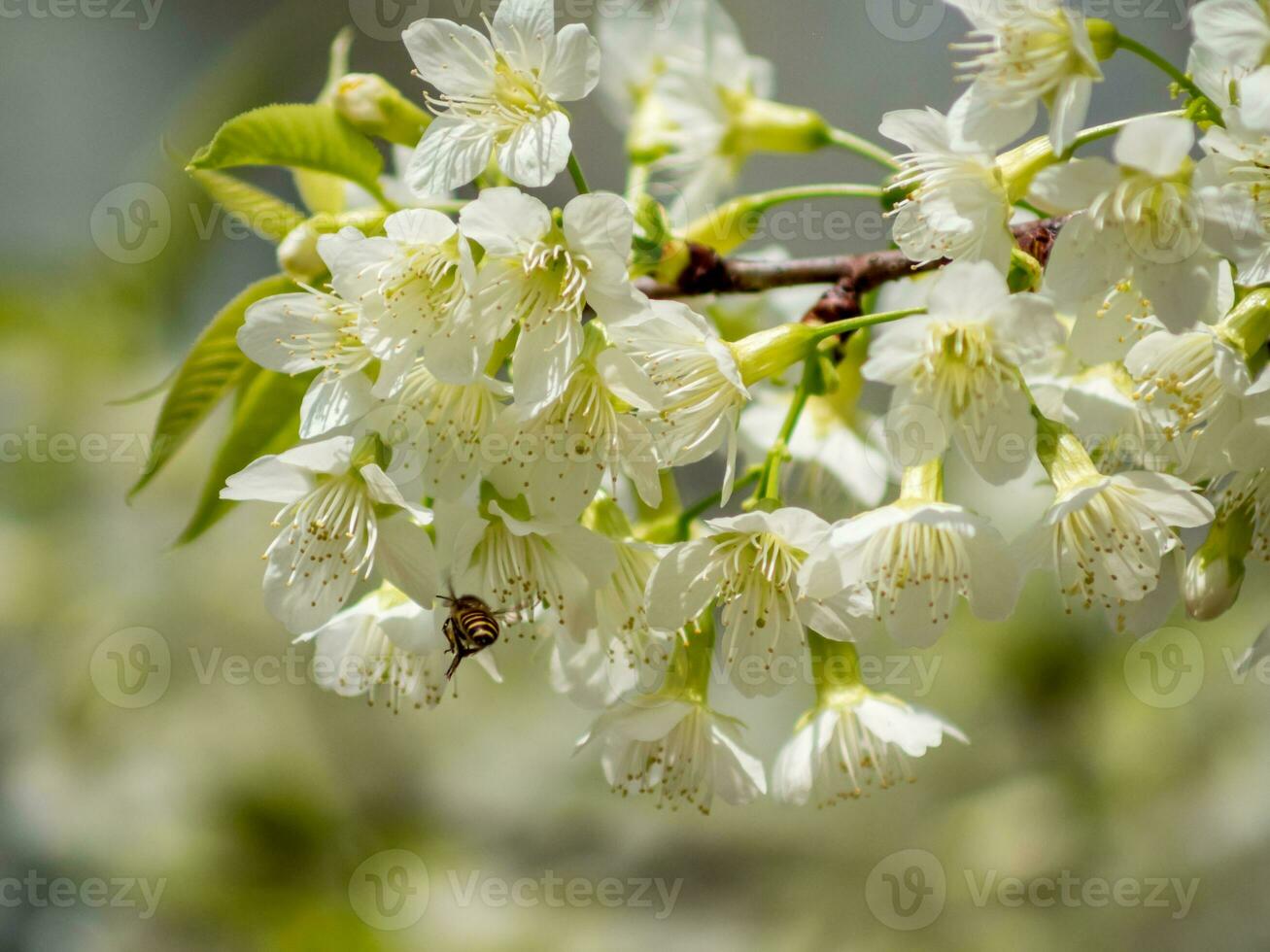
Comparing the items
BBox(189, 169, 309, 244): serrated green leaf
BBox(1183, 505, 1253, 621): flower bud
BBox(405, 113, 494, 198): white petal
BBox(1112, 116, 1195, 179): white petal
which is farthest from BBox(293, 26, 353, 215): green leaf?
BBox(1183, 505, 1253, 621): flower bud

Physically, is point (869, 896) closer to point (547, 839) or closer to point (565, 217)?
point (547, 839)

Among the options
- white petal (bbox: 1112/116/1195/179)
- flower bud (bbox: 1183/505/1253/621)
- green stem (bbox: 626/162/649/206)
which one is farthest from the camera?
green stem (bbox: 626/162/649/206)

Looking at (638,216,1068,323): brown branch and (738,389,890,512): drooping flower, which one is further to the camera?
(738,389,890,512): drooping flower

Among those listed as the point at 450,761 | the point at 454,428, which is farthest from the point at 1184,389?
the point at 450,761

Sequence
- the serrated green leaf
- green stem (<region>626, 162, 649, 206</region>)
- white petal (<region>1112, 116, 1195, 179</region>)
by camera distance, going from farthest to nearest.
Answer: green stem (<region>626, 162, 649, 206</region>) → the serrated green leaf → white petal (<region>1112, 116, 1195, 179</region>)

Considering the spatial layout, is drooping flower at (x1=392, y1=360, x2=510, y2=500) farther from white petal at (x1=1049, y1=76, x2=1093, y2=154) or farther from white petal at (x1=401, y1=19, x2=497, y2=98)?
white petal at (x1=1049, y1=76, x2=1093, y2=154)

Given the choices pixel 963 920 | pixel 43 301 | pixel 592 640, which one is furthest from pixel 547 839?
pixel 43 301
